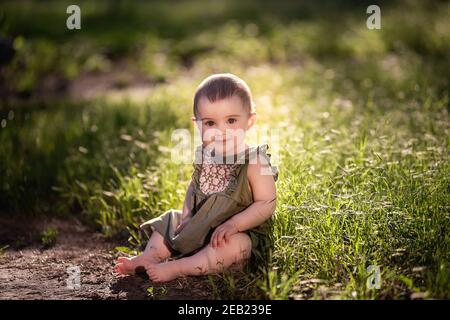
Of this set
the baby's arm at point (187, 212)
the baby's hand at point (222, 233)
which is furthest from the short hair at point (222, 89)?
the baby's hand at point (222, 233)

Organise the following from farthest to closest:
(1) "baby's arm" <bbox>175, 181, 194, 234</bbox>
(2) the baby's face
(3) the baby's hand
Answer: (1) "baby's arm" <bbox>175, 181, 194, 234</bbox>
(2) the baby's face
(3) the baby's hand

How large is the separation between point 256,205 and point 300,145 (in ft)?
3.07

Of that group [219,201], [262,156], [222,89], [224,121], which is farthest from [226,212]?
[222,89]

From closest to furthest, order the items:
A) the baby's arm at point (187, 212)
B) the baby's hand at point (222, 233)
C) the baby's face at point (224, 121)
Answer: the baby's hand at point (222, 233), the baby's face at point (224, 121), the baby's arm at point (187, 212)

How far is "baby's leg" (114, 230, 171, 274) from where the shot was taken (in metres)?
2.81

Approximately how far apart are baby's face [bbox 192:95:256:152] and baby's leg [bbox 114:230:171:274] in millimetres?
544

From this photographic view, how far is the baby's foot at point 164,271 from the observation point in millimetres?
2717

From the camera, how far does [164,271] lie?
2.72 m

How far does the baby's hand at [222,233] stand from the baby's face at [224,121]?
395 mm

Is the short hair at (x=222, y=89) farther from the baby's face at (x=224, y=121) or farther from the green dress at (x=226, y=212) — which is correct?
the green dress at (x=226, y=212)

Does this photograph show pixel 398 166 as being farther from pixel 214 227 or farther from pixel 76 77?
pixel 76 77

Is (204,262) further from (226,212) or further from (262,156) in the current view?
(262,156)

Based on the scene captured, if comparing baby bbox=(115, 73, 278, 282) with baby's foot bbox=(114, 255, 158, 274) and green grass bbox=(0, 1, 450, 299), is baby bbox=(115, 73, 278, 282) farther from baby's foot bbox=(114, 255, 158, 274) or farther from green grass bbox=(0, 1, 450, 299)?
green grass bbox=(0, 1, 450, 299)

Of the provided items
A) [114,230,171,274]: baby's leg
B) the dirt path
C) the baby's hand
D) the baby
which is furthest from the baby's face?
the dirt path
